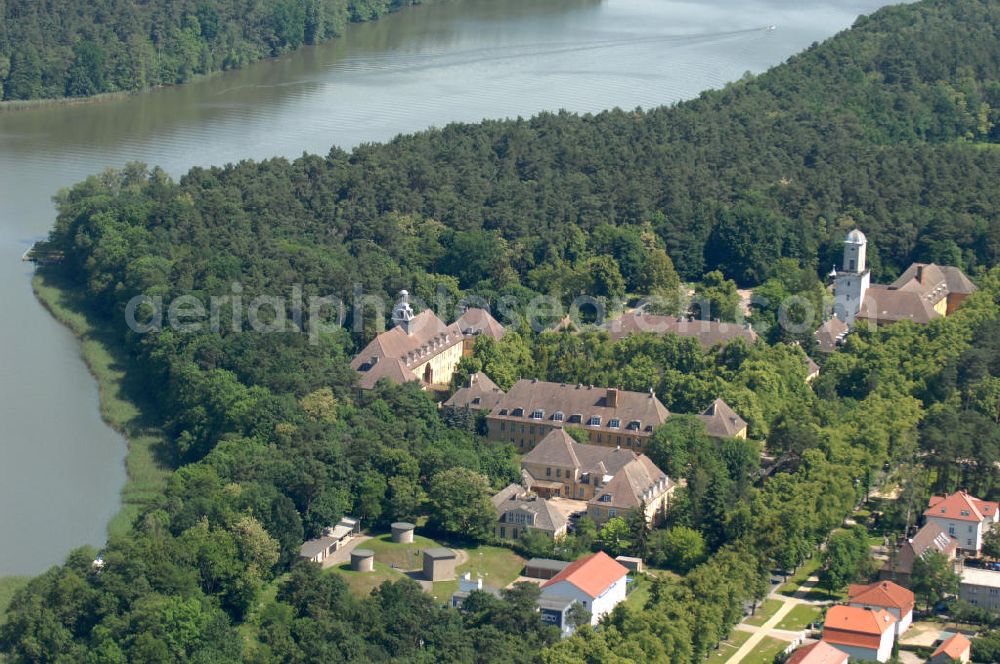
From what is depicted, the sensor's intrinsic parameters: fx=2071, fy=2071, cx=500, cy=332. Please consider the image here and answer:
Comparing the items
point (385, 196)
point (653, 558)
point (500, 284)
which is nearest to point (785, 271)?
point (500, 284)

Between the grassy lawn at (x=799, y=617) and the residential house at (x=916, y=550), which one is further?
the residential house at (x=916, y=550)

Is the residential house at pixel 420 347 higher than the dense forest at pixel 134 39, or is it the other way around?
the dense forest at pixel 134 39

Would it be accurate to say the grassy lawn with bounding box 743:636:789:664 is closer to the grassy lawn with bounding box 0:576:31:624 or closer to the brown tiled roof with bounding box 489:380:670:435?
the brown tiled roof with bounding box 489:380:670:435

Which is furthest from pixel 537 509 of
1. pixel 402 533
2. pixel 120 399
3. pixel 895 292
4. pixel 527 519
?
pixel 895 292

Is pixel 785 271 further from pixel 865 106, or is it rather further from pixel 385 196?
pixel 865 106

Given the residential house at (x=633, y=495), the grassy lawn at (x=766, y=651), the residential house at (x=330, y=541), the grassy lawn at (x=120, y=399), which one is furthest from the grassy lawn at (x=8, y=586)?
the grassy lawn at (x=766, y=651)

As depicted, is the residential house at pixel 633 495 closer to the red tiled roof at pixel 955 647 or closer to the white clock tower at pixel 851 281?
the red tiled roof at pixel 955 647

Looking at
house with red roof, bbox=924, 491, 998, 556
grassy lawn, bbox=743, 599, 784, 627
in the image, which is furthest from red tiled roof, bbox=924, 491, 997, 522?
grassy lawn, bbox=743, 599, 784, 627
